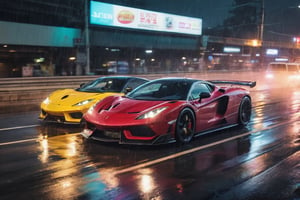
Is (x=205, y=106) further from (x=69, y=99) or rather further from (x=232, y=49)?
(x=232, y=49)

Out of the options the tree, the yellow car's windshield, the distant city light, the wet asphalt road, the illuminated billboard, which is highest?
the tree

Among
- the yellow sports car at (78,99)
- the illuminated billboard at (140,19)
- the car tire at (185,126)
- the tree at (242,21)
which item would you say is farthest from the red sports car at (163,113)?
the tree at (242,21)

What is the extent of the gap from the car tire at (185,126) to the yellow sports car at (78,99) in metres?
2.00

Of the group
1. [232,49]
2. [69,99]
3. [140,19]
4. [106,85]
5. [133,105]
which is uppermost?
[140,19]

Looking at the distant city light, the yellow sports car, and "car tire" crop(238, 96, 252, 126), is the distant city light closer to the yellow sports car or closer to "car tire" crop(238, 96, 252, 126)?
the yellow sports car

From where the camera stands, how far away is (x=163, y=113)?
6281 millimetres

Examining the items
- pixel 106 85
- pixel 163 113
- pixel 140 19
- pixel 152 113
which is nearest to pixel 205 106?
pixel 163 113

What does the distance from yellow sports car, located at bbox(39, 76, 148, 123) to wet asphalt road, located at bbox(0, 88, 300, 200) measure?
453 millimetres

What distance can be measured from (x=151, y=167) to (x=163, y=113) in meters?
1.27

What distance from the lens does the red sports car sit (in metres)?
6.12

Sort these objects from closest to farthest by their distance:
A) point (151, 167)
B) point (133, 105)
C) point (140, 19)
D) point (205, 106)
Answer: point (151, 167) → point (133, 105) → point (205, 106) → point (140, 19)

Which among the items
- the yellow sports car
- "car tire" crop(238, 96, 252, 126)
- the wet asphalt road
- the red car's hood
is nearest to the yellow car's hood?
the yellow sports car

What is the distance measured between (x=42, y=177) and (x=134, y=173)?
1257 millimetres

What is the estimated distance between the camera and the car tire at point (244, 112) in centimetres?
870
